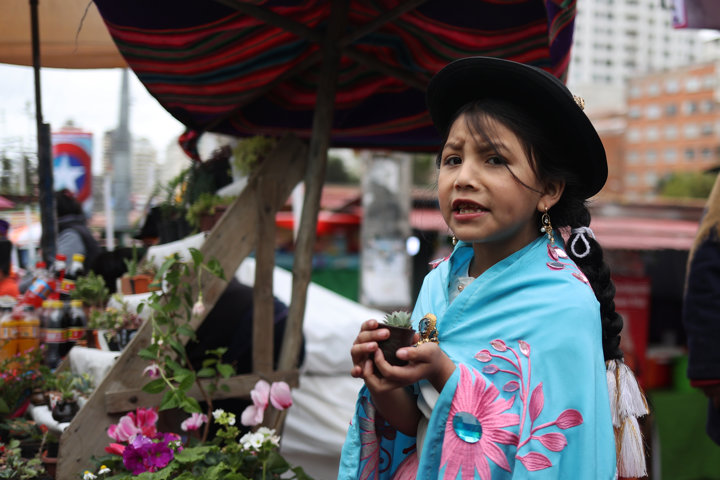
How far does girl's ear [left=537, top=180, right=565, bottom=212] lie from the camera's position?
4.87 feet

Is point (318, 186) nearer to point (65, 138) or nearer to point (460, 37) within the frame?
point (460, 37)

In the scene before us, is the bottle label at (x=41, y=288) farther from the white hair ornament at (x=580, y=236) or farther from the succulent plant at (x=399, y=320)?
the white hair ornament at (x=580, y=236)

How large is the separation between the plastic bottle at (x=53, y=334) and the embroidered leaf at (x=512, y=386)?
7.62ft

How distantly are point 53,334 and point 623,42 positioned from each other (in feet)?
426

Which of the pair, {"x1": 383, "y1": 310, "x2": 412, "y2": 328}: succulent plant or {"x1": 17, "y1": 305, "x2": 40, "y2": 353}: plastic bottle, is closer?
{"x1": 383, "y1": 310, "x2": 412, "y2": 328}: succulent plant

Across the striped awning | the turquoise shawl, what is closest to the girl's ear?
the turquoise shawl

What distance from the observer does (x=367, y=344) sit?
1.29 meters

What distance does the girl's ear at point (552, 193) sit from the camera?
Result: 4.87 ft

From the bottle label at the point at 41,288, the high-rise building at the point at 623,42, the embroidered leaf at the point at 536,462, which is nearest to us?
the embroidered leaf at the point at 536,462

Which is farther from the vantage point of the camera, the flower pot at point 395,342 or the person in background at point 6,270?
the person in background at point 6,270

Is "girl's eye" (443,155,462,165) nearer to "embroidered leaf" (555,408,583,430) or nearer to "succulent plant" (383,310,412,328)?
"succulent plant" (383,310,412,328)

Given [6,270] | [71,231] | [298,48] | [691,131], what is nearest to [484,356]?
[298,48]

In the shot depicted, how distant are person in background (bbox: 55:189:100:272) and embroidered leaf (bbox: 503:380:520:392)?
3.27 m

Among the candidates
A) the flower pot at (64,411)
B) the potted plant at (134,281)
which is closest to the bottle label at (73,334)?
the potted plant at (134,281)
